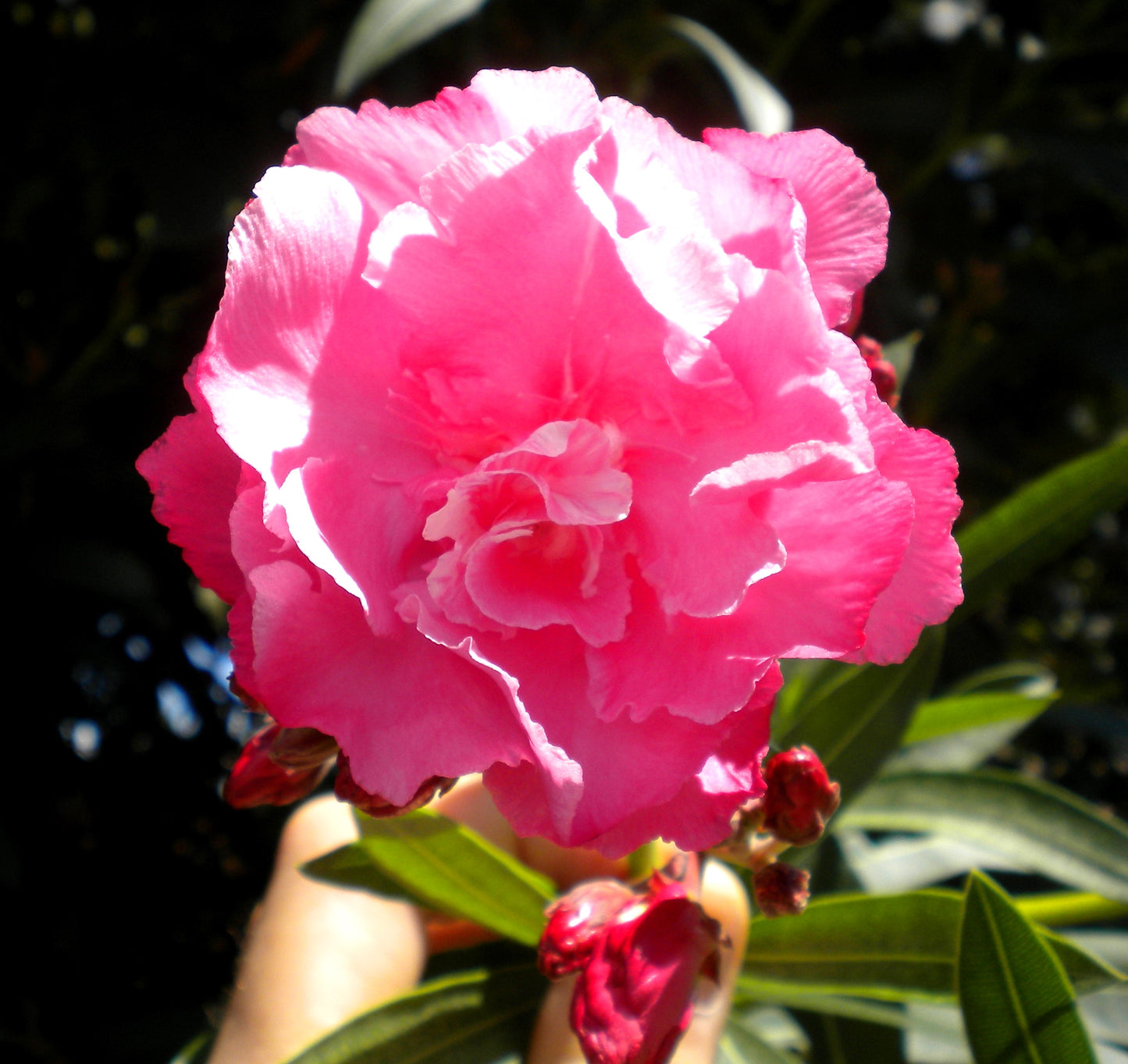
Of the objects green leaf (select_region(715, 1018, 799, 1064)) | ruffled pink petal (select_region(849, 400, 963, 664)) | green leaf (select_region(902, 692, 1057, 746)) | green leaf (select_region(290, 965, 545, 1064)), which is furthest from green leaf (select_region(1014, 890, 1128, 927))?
ruffled pink petal (select_region(849, 400, 963, 664))

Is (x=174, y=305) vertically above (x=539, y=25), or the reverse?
(x=539, y=25)

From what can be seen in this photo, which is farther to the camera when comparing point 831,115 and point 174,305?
point 831,115

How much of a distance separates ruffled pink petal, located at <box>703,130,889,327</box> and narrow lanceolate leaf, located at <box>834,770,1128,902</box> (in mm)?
676

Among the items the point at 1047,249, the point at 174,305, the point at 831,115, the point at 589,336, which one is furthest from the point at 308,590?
the point at 1047,249

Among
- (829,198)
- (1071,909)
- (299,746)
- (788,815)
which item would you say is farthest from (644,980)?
(1071,909)

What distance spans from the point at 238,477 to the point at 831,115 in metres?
1.64

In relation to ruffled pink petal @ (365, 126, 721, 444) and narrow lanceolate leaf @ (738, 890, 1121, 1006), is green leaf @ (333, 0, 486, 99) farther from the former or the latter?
narrow lanceolate leaf @ (738, 890, 1121, 1006)

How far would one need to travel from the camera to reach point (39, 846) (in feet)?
5.31

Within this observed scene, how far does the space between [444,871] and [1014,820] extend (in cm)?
63

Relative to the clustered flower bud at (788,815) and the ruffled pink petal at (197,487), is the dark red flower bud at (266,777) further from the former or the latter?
the clustered flower bud at (788,815)

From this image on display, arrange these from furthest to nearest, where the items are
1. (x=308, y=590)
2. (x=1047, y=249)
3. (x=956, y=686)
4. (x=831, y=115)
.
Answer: (x=1047, y=249) → (x=831, y=115) → (x=956, y=686) → (x=308, y=590)

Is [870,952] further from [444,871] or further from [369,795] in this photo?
[369,795]

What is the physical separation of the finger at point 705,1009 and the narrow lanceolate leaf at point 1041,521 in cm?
45

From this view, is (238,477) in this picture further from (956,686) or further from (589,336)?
(956,686)
